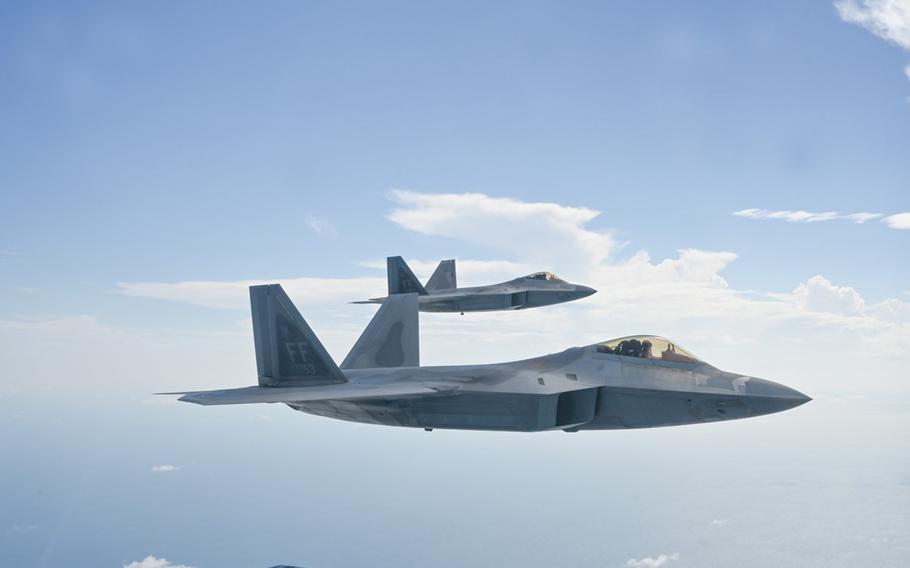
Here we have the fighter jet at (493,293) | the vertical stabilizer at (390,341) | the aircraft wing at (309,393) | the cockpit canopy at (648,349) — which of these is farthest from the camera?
the fighter jet at (493,293)

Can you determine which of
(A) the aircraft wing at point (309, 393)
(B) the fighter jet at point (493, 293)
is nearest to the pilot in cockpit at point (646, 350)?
(A) the aircraft wing at point (309, 393)

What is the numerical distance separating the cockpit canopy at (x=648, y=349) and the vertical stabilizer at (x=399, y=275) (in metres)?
25.1

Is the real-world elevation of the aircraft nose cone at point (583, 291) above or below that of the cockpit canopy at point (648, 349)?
above

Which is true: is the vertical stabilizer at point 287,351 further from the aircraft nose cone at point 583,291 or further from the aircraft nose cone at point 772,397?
the aircraft nose cone at point 583,291

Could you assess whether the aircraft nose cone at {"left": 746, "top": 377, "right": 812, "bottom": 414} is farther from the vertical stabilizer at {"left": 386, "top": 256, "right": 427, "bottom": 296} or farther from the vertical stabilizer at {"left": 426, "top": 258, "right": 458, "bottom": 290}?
the vertical stabilizer at {"left": 426, "top": 258, "right": 458, "bottom": 290}

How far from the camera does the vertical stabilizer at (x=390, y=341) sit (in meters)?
20.0

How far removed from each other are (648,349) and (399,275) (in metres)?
25.9

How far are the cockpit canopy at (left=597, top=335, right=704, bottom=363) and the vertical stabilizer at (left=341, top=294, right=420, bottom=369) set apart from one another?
8.48 metres

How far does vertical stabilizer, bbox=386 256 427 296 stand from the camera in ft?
123

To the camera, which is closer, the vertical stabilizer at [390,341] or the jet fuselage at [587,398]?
the jet fuselage at [587,398]

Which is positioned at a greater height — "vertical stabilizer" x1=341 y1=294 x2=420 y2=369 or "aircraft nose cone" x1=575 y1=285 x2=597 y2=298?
"aircraft nose cone" x1=575 y1=285 x2=597 y2=298

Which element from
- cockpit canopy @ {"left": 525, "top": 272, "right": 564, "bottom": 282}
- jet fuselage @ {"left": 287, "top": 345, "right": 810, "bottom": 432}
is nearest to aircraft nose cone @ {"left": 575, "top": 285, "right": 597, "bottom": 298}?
cockpit canopy @ {"left": 525, "top": 272, "right": 564, "bottom": 282}

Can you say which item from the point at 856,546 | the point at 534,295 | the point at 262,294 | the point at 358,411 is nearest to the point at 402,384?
the point at 358,411

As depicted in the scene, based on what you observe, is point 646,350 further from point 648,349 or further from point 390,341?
point 390,341
